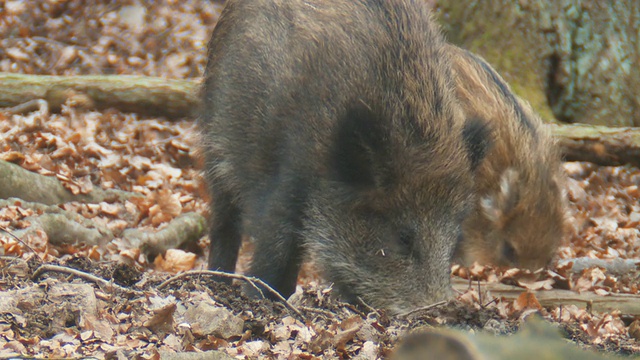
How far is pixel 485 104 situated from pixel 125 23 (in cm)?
576

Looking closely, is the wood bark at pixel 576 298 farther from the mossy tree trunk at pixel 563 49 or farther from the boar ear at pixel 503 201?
the mossy tree trunk at pixel 563 49

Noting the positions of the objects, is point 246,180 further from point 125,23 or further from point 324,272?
point 125,23

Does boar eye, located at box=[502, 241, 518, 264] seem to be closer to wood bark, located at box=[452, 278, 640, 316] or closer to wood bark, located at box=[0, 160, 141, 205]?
wood bark, located at box=[452, 278, 640, 316]

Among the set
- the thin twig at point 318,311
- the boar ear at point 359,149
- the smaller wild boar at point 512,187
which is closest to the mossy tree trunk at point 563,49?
the smaller wild boar at point 512,187

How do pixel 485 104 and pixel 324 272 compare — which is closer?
pixel 324 272

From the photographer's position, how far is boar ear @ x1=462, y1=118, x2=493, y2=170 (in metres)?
4.91

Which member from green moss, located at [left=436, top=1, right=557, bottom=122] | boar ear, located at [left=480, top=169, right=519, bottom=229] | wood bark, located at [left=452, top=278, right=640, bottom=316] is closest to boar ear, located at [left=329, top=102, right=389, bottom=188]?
wood bark, located at [left=452, top=278, right=640, bottom=316]

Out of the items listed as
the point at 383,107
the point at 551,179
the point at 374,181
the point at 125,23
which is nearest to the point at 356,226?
Result: the point at 374,181

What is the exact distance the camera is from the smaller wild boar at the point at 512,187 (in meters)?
6.48

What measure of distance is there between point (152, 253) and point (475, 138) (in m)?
2.82

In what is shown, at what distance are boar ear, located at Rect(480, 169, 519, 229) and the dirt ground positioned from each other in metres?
0.48

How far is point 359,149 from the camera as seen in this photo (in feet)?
14.7

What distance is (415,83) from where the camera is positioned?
4.58m

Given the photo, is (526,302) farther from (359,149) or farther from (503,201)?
(359,149)
